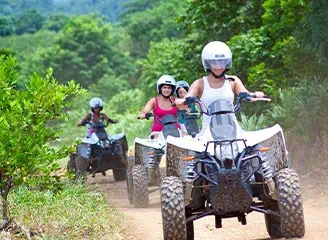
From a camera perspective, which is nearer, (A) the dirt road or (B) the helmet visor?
(B) the helmet visor

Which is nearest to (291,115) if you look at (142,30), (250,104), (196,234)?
(250,104)

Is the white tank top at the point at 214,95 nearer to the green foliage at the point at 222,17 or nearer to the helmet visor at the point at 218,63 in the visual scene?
the helmet visor at the point at 218,63

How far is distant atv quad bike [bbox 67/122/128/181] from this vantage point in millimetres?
17547

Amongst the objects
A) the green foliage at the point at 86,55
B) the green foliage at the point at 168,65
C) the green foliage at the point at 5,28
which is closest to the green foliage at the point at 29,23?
the green foliage at the point at 5,28

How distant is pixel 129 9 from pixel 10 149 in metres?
96.1

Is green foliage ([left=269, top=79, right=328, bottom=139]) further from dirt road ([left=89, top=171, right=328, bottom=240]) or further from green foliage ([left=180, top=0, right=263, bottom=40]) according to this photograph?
green foliage ([left=180, top=0, right=263, bottom=40])

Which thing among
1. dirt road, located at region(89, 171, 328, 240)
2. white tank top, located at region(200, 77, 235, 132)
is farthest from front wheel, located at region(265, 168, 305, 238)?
white tank top, located at region(200, 77, 235, 132)

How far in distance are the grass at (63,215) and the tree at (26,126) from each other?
31 centimetres

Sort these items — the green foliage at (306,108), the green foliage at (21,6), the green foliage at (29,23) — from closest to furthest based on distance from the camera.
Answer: the green foliage at (306,108), the green foliage at (29,23), the green foliage at (21,6)

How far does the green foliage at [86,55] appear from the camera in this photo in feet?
197

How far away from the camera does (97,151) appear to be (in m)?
17.7

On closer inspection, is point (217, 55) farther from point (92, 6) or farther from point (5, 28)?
point (92, 6)

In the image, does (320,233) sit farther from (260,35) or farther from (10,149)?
(260,35)

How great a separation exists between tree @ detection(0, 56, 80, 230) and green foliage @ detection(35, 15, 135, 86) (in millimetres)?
49902
